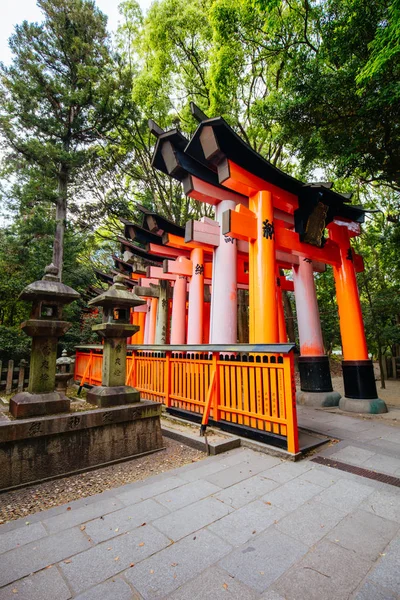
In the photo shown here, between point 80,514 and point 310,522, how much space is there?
78.9 inches

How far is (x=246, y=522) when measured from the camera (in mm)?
2418

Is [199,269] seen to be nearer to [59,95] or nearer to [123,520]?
[123,520]

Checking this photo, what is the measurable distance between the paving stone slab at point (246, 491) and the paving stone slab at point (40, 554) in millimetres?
1296

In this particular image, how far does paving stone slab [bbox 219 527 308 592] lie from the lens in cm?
180

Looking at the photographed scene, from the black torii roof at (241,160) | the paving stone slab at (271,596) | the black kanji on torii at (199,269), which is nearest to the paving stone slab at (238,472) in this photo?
the paving stone slab at (271,596)

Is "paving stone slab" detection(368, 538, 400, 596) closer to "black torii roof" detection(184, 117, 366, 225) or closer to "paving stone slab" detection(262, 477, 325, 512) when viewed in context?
"paving stone slab" detection(262, 477, 325, 512)

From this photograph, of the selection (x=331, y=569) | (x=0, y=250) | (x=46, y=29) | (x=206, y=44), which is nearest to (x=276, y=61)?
(x=206, y=44)

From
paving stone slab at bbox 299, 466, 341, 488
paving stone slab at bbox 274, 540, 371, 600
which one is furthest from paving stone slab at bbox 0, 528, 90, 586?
paving stone slab at bbox 299, 466, 341, 488

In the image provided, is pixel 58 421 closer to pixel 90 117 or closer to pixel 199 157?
pixel 199 157

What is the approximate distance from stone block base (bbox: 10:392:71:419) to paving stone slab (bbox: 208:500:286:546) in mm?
2480

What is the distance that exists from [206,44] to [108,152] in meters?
6.75

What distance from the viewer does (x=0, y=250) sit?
12.9 m

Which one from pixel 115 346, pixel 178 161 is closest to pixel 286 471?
pixel 115 346

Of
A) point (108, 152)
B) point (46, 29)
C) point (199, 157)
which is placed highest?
point (46, 29)
